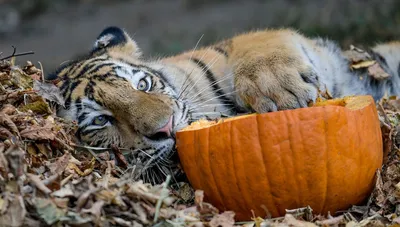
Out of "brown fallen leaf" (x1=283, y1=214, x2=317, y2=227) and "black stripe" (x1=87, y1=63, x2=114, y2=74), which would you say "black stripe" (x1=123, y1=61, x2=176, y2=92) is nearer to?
"black stripe" (x1=87, y1=63, x2=114, y2=74)

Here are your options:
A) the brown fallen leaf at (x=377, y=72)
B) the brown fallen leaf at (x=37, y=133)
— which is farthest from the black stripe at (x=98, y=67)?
the brown fallen leaf at (x=377, y=72)

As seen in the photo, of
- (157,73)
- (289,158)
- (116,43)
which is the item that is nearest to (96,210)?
(289,158)

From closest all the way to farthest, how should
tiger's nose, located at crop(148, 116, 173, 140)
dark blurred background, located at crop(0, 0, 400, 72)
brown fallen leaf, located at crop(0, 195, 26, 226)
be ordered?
brown fallen leaf, located at crop(0, 195, 26, 226)
tiger's nose, located at crop(148, 116, 173, 140)
dark blurred background, located at crop(0, 0, 400, 72)

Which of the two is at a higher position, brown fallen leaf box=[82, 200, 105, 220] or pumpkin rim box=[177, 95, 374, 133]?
pumpkin rim box=[177, 95, 374, 133]

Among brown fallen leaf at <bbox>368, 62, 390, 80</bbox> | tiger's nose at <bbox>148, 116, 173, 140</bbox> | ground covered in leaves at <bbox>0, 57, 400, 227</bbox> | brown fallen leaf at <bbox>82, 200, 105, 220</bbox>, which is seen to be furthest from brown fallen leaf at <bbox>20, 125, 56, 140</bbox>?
brown fallen leaf at <bbox>368, 62, 390, 80</bbox>

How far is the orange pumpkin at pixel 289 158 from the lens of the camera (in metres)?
2.74

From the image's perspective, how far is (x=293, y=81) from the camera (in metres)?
3.37

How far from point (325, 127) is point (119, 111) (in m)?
1.07

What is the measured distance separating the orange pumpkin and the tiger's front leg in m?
0.44

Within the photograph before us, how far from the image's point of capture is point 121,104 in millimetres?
3172

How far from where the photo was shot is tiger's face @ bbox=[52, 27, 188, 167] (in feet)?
10.2

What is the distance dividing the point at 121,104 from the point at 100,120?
0.72 ft

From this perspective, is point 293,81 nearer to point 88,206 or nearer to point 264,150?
point 264,150

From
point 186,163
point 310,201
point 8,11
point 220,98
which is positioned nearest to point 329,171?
point 310,201
